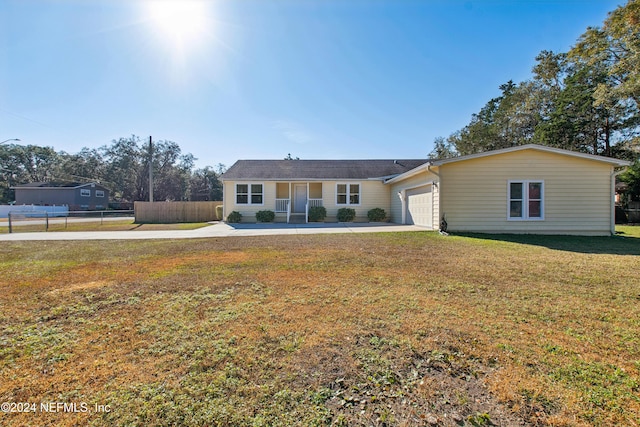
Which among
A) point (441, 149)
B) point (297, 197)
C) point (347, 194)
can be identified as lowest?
point (297, 197)

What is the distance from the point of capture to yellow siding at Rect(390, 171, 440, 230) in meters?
11.2

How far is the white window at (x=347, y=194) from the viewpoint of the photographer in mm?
17250

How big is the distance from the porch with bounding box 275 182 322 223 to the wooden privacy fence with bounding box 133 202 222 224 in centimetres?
502

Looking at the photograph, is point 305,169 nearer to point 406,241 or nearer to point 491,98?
point 406,241

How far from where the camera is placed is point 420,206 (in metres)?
13.1

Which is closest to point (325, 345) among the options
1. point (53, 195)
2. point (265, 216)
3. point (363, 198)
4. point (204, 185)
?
point (265, 216)

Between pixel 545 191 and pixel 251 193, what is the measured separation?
13.8 meters

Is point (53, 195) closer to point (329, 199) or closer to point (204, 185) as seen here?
point (204, 185)

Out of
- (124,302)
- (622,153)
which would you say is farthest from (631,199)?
(124,302)

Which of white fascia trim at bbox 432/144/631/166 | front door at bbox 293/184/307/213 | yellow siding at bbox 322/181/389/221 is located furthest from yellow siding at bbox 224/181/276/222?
white fascia trim at bbox 432/144/631/166

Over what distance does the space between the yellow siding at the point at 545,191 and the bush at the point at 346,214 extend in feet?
20.8

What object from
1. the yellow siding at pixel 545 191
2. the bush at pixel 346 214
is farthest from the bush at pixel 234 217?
the yellow siding at pixel 545 191

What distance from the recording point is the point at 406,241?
8.84m

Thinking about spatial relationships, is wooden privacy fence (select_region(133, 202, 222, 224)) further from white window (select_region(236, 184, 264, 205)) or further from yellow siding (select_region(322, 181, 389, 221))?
yellow siding (select_region(322, 181, 389, 221))
